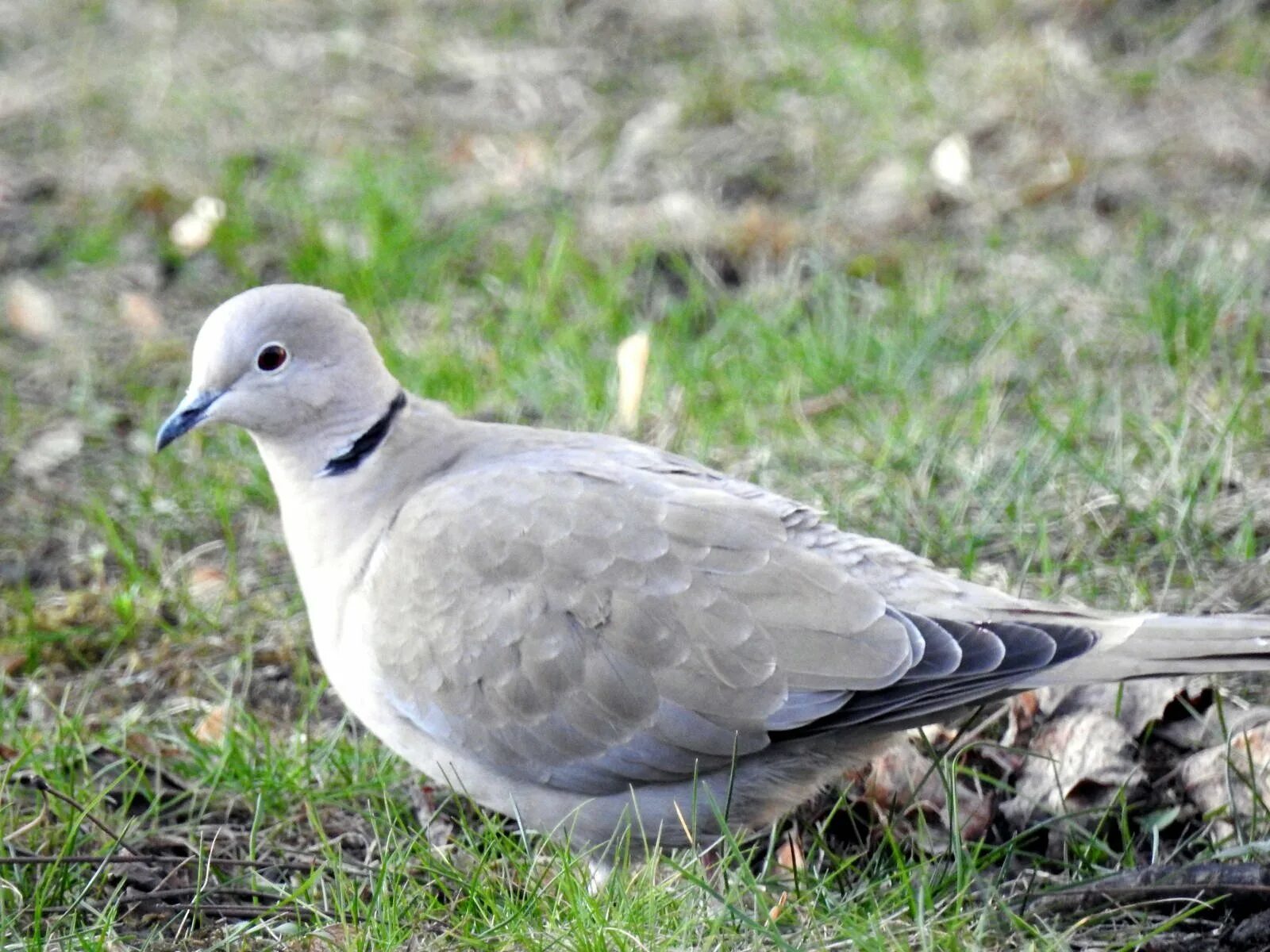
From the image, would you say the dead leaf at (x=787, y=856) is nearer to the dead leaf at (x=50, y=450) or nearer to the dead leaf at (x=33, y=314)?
the dead leaf at (x=50, y=450)

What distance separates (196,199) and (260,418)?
111 inches

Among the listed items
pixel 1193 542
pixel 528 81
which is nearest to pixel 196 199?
pixel 528 81

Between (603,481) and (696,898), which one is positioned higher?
(603,481)

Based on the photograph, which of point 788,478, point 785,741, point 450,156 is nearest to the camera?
point 785,741

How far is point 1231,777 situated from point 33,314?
166 inches

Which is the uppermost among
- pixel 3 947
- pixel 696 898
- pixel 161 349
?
pixel 696 898

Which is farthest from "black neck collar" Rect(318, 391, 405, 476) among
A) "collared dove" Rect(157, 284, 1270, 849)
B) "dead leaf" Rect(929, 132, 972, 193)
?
"dead leaf" Rect(929, 132, 972, 193)

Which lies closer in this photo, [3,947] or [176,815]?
[3,947]

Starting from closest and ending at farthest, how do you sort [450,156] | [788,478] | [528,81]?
[788,478], [450,156], [528,81]

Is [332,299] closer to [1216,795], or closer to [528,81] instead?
[1216,795]

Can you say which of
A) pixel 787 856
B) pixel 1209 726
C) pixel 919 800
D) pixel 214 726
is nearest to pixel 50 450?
pixel 214 726

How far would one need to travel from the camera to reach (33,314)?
5.66 m

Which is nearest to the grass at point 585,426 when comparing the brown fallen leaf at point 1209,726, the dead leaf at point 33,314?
the brown fallen leaf at point 1209,726

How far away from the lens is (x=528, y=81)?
23.1ft
